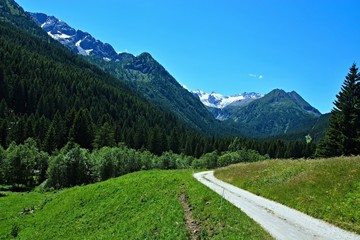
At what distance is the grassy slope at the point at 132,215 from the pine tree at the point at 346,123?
4199 centimetres

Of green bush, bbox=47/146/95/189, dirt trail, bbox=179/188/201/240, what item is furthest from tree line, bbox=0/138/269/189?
dirt trail, bbox=179/188/201/240

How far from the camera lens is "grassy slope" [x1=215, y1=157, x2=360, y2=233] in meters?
22.0

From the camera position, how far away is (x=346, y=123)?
222 feet

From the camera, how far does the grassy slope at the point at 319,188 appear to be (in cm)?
2205

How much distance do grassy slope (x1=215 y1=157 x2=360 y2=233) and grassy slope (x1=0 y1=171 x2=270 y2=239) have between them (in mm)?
6203

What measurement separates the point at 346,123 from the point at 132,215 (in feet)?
175

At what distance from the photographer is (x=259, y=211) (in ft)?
80.0

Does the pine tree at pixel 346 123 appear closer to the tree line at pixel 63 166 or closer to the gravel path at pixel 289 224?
the gravel path at pixel 289 224

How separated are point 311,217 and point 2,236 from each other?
33.5 m

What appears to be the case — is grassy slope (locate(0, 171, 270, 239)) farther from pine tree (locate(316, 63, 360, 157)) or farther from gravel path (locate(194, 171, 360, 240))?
pine tree (locate(316, 63, 360, 157))

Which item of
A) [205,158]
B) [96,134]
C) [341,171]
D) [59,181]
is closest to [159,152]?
[205,158]

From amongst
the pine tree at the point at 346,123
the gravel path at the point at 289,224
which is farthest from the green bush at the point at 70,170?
the gravel path at the point at 289,224

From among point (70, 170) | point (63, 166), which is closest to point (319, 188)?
point (63, 166)

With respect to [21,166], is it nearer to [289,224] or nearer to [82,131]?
[82,131]
